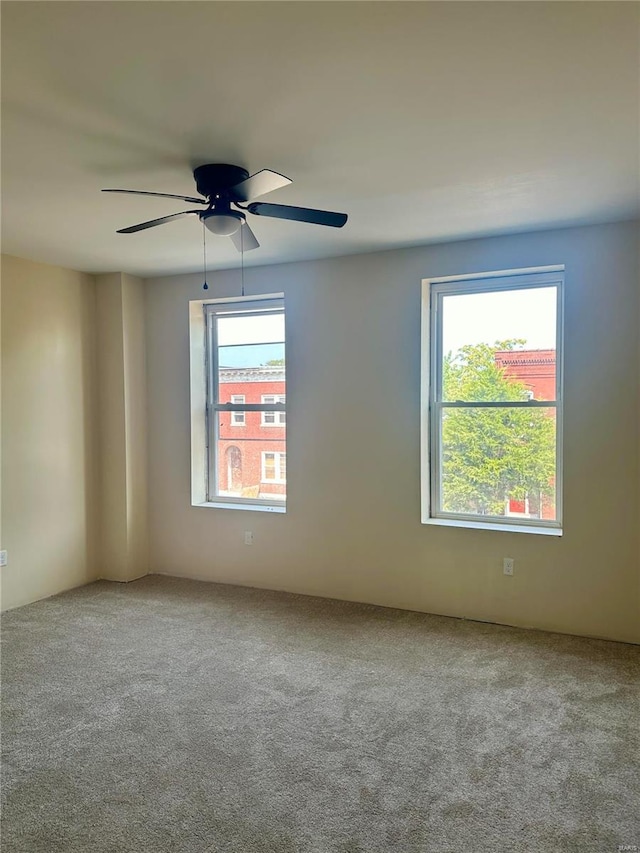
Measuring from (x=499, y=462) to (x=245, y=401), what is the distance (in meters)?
2.12

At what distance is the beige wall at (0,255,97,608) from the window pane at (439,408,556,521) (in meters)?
2.89

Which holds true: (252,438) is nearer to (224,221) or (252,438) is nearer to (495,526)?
(495,526)

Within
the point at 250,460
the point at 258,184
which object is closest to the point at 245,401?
the point at 250,460

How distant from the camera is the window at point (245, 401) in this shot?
15.7ft

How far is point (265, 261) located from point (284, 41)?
9.03 feet

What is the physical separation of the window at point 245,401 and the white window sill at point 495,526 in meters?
1.30

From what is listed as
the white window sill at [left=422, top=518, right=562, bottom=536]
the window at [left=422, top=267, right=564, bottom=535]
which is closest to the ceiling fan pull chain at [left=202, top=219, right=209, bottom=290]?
the window at [left=422, top=267, right=564, bottom=535]

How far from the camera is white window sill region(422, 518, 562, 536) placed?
12.4ft

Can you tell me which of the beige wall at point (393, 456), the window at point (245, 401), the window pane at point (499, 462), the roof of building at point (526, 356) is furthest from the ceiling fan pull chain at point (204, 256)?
the roof of building at point (526, 356)

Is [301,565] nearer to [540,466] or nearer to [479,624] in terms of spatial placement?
[479,624]

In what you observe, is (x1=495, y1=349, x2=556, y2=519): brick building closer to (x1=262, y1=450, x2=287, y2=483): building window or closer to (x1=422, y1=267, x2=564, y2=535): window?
(x1=422, y1=267, x2=564, y2=535): window

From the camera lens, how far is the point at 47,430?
4535mm

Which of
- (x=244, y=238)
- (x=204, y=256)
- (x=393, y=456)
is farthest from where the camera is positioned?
(x=204, y=256)

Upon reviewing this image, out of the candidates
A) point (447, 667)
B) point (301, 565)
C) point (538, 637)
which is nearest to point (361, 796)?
point (447, 667)
